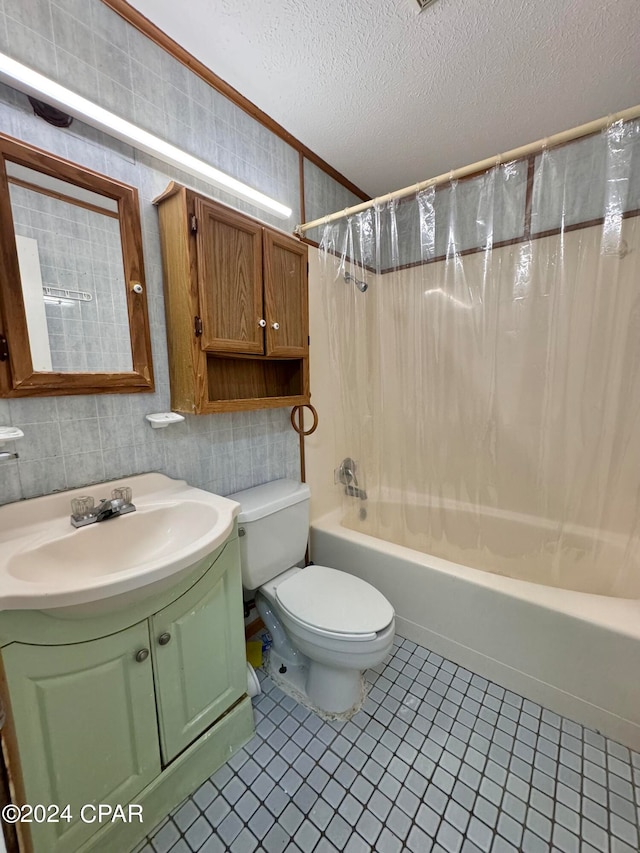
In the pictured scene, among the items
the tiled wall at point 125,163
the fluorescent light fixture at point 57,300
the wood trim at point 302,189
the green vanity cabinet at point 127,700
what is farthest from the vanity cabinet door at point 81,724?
the wood trim at point 302,189

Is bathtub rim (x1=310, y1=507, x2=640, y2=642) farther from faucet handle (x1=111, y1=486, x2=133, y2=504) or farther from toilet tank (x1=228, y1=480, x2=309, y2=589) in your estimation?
faucet handle (x1=111, y1=486, x2=133, y2=504)

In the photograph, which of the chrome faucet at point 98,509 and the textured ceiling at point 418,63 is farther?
the textured ceiling at point 418,63

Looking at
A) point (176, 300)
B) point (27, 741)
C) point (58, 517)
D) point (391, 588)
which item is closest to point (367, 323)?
point (176, 300)

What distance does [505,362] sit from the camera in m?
1.71

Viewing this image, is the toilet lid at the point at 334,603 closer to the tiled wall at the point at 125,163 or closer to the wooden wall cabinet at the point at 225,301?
the tiled wall at the point at 125,163

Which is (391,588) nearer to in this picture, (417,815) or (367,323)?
(417,815)

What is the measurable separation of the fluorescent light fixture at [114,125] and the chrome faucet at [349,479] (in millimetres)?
1396

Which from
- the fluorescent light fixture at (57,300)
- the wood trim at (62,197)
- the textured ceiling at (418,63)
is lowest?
the fluorescent light fixture at (57,300)

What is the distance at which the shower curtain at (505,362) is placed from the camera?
4.49 ft

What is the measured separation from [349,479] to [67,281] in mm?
1601

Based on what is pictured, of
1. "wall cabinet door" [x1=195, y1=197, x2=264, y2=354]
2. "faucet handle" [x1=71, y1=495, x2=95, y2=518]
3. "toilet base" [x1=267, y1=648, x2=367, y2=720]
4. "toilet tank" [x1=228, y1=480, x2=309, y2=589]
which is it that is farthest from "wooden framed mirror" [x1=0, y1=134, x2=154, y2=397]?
"toilet base" [x1=267, y1=648, x2=367, y2=720]

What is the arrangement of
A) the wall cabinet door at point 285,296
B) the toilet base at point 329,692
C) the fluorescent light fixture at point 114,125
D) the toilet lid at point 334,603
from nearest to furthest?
the fluorescent light fixture at point 114,125 < the toilet lid at point 334,603 < the toilet base at point 329,692 < the wall cabinet door at point 285,296

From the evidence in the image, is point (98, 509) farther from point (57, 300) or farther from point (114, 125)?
point (114, 125)

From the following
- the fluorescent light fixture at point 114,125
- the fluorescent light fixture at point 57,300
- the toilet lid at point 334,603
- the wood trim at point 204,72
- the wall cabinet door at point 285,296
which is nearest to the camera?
the fluorescent light fixture at point 114,125
